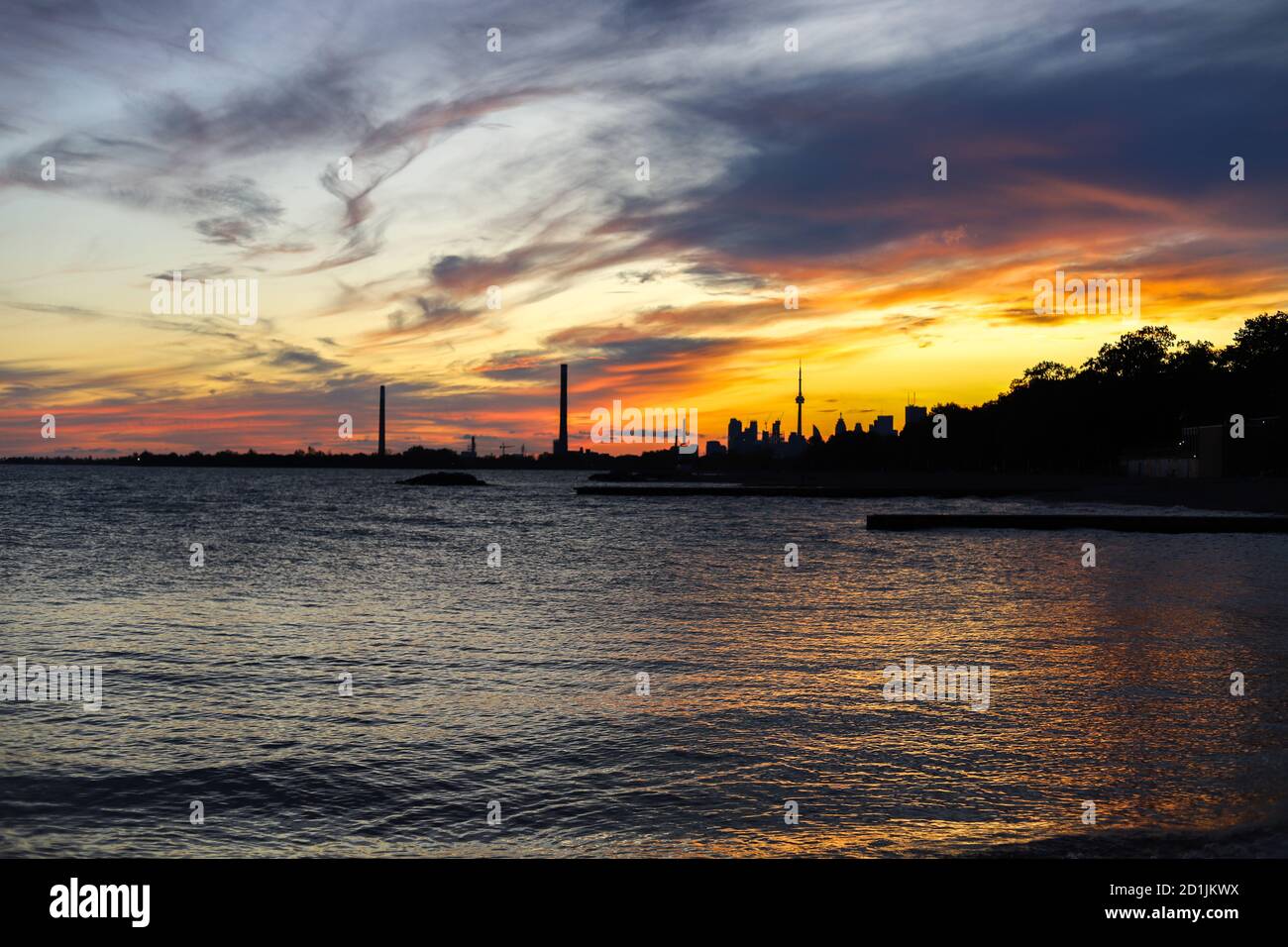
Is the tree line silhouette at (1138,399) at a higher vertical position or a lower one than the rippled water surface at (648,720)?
higher

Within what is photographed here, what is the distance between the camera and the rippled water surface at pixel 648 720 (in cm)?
805

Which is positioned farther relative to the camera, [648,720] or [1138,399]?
[1138,399]

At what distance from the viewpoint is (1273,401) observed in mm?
124312

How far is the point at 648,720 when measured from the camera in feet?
38.8

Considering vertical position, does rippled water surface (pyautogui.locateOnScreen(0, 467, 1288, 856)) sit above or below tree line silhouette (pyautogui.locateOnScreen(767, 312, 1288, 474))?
below

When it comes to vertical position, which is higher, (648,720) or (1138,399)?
(1138,399)

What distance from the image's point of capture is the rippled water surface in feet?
26.4

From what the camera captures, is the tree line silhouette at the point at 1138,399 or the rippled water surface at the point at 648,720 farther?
the tree line silhouette at the point at 1138,399

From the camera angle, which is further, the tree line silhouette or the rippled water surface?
the tree line silhouette
